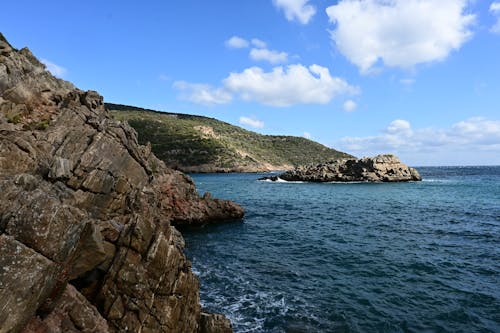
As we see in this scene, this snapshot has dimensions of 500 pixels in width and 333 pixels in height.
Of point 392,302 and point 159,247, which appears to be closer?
point 159,247

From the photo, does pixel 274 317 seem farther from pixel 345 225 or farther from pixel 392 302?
pixel 345 225

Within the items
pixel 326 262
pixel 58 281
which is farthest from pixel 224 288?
pixel 58 281

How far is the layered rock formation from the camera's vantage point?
4557 inches

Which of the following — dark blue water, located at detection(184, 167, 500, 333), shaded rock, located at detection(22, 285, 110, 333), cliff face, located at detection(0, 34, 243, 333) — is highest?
cliff face, located at detection(0, 34, 243, 333)

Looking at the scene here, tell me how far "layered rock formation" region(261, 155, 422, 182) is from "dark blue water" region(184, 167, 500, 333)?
6647cm

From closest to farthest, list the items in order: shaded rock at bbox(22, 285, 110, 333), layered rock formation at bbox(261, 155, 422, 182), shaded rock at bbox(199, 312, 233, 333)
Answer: shaded rock at bbox(22, 285, 110, 333)
shaded rock at bbox(199, 312, 233, 333)
layered rock formation at bbox(261, 155, 422, 182)

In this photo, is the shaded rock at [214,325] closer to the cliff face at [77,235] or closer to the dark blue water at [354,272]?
the cliff face at [77,235]

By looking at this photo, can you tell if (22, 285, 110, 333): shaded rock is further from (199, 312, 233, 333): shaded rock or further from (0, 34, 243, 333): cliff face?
(199, 312, 233, 333): shaded rock

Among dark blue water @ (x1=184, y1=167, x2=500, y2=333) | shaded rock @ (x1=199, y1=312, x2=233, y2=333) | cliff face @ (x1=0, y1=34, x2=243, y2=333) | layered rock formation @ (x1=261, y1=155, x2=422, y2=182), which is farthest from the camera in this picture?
layered rock formation @ (x1=261, y1=155, x2=422, y2=182)

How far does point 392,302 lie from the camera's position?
20.4 m

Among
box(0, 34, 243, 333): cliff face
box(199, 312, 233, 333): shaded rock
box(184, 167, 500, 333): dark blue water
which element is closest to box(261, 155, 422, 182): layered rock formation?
box(184, 167, 500, 333): dark blue water

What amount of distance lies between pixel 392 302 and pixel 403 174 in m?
107

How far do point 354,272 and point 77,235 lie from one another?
66.8ft

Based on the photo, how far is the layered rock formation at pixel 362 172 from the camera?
11575cm
